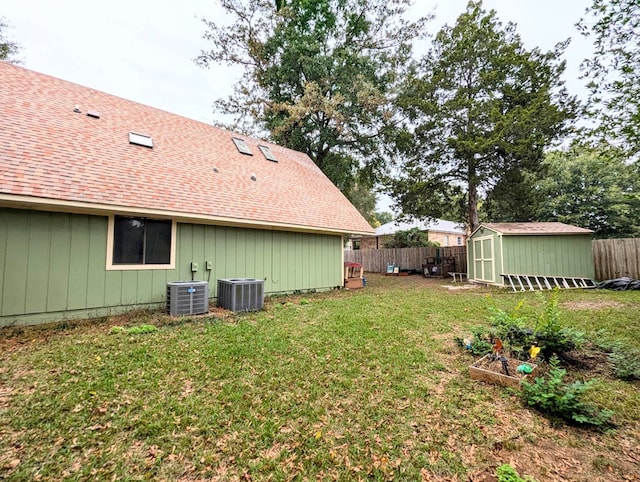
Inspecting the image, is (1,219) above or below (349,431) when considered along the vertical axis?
above

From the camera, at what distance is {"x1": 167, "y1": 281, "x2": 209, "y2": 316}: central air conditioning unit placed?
219 inches

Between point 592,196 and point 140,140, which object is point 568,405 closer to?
point 140,140

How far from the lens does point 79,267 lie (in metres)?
5.21

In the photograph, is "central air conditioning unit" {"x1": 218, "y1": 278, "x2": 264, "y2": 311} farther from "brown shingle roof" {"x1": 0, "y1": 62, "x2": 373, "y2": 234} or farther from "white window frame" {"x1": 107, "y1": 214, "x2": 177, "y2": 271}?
"brown shingle roof" {"x1": 0, "y1": 62, "x2": 373, "y2": 234}

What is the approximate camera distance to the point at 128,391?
2.69 meters

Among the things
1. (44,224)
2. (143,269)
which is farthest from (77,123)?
(143,269)

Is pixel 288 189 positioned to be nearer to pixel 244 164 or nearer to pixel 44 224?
pixel 244 164

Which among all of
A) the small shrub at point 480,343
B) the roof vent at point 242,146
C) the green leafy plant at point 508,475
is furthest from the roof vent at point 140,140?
the green leafy plant at point 508,475

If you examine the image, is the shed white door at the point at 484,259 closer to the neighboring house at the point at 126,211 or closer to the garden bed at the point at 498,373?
the neighboring house at the point at 126,211

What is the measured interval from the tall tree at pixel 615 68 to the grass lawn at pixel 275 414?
347 cm

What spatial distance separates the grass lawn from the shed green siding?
2.24 feet

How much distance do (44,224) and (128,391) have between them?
13.5 ft

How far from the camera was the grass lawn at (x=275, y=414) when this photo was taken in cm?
186

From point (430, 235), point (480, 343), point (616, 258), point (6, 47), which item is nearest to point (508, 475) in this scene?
point (480, 343)
